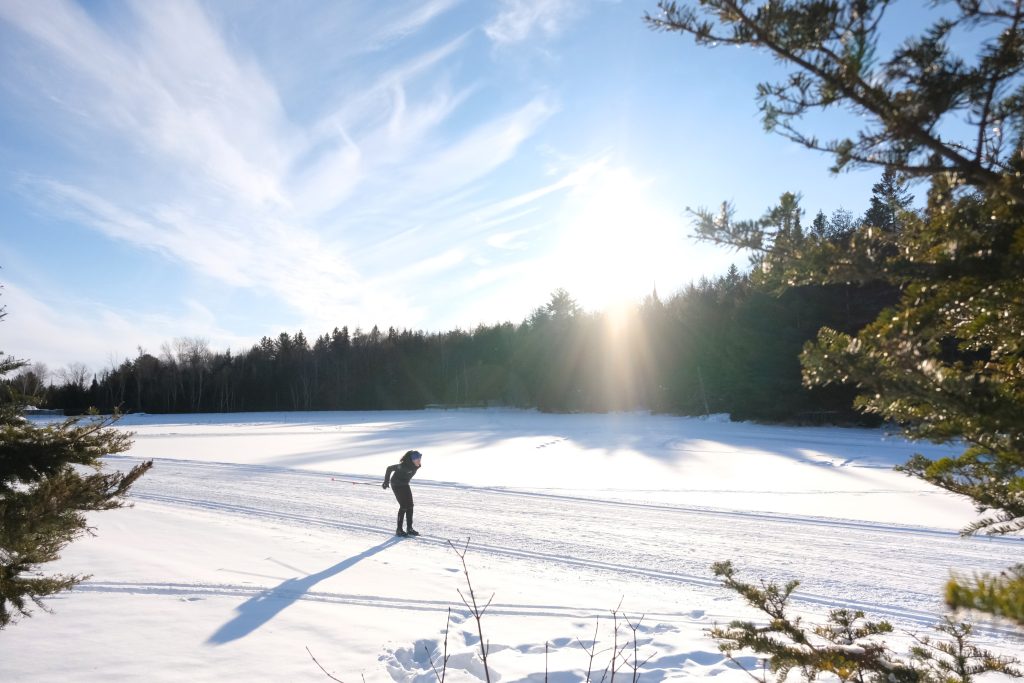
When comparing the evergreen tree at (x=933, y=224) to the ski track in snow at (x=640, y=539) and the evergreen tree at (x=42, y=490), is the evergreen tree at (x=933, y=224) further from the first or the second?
the ski track in snow at (x=640, y=539)

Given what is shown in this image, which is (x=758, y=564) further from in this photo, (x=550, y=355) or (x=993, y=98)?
(x=550, y=355)

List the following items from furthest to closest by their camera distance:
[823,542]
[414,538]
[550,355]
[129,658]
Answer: [550,355]
[414,538]
[823,542]
[129,658]

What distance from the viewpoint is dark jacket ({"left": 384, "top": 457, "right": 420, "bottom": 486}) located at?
1103cm

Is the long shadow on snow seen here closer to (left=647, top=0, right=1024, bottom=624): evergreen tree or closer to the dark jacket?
the dark jacket

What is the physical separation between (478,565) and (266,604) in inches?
125

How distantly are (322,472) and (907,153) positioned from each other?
18.2m

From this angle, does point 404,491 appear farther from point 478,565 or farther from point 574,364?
point 574,364

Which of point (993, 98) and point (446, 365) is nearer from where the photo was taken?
point (993, 98)

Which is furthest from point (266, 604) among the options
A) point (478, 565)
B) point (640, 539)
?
point (640, 539)

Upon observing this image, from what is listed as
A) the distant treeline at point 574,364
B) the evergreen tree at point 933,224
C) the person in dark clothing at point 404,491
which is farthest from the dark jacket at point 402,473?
the evergreen tree at point 933,224

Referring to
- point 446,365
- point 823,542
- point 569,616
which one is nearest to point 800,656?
point 569,616

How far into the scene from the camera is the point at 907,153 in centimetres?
150

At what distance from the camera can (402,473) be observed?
11.1 m

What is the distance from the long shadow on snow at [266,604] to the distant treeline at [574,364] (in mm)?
2743
